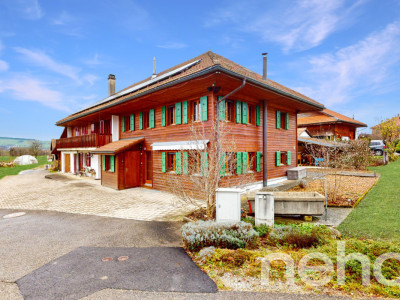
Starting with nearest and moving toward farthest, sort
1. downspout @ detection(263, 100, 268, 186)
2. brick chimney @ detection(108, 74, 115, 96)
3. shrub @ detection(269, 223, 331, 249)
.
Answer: shrub @ detection(269, 223, 331, 249) < downspout @ detection(263, 100, 268, 186) < brick chimney @ detection(108, 74, 115, 96)

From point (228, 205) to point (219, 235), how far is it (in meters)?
1.22

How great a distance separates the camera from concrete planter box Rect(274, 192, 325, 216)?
668 centimetres

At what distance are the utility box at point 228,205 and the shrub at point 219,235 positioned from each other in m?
0.68

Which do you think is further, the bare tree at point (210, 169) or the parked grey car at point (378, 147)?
the parked grey car at point (378, 147)

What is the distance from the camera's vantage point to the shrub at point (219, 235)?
5.03m

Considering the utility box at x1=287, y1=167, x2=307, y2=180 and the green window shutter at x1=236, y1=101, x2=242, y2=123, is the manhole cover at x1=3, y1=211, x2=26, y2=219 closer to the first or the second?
the green window shutter at x1=236, y1=101, x2=242, y2=123

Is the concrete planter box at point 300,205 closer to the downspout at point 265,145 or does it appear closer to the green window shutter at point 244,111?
the green window shutter at point 244,111

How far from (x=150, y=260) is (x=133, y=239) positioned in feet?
4.62

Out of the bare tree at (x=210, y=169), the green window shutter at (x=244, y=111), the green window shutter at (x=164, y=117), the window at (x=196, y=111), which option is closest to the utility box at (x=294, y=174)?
the bare tree at (x=210, y=169)

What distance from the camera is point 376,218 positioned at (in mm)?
6699

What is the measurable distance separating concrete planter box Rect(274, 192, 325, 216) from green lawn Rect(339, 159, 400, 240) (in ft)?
2.47

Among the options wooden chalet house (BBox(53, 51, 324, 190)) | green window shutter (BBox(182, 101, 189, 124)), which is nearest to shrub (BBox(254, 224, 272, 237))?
wooden chalet house (BBox(53, 51, 324, 190))

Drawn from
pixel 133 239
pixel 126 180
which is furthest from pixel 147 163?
pixel 133 239

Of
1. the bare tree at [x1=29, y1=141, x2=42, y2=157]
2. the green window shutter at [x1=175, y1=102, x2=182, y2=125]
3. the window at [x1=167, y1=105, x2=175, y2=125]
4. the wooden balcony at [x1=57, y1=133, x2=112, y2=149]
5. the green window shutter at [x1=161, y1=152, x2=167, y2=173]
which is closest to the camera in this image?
the green window shutter at [x1=175, y1=102, x2=182, y2=125]
